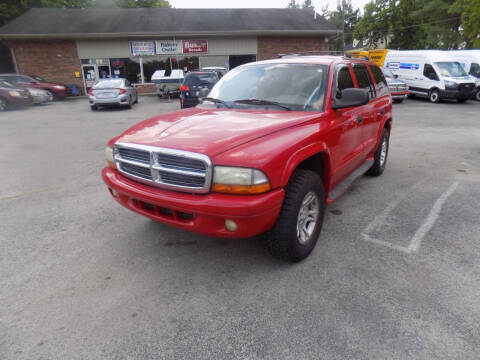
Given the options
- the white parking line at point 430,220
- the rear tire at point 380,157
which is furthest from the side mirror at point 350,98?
the rear tire at point 380,157

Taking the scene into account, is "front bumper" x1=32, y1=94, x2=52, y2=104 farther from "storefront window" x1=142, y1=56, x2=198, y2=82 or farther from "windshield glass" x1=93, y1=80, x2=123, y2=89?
"storefront window" x1=142, y1=56, x2=198, y2=82

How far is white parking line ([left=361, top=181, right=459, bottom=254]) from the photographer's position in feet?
10.9

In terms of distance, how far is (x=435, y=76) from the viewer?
53.5 feet

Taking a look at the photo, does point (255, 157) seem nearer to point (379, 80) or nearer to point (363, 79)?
point (363, 79)

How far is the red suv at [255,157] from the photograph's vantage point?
242 centimetres

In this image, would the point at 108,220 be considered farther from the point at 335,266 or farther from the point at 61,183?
the point at 335,266

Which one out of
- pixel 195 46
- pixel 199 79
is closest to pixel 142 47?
pixel 195 46

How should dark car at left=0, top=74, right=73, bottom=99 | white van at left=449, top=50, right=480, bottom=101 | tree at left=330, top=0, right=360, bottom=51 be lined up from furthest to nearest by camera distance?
tree at left=330, top=0, right=360, bottom=51 → white van at left=449, top=50, right=480, bottom=101 → dark car at left=0, top=74, right=73, bottom=99

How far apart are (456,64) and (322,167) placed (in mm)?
17678

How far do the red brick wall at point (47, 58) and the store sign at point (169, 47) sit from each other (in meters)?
5.79

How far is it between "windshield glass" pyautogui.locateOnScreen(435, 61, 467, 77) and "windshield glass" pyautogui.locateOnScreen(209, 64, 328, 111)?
1603cm

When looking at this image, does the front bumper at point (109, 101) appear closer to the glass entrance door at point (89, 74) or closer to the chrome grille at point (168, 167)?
the glass entrance door at point (89, 74)

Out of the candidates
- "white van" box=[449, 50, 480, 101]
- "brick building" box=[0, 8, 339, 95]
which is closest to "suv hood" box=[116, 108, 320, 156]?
"white van" box=[449, 50, 480, 101]

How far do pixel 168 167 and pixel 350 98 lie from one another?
76.8 inches
